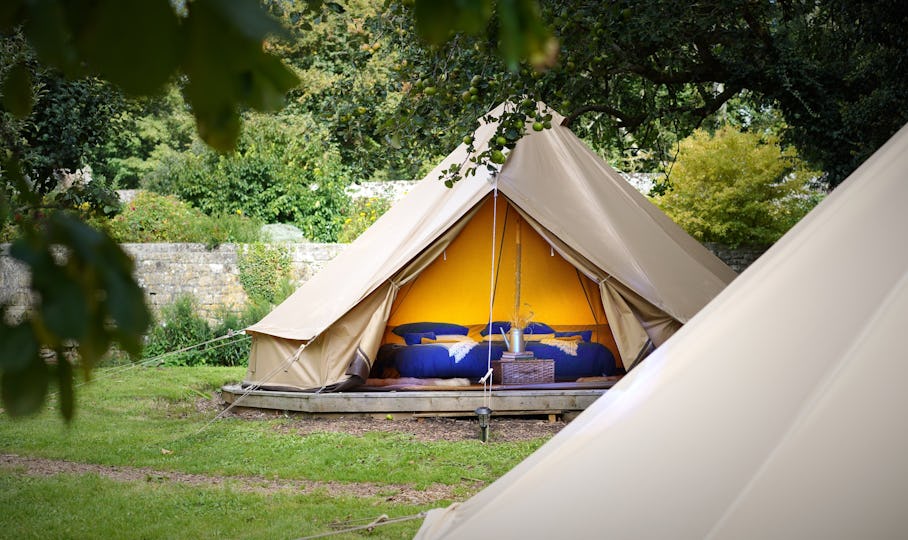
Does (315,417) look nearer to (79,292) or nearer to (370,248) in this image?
(370,248)

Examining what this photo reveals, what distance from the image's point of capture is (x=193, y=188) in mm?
13102

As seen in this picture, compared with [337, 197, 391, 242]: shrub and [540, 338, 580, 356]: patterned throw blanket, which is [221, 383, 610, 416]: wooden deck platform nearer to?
[540, 338, 580, 356]: patterned throw blanket

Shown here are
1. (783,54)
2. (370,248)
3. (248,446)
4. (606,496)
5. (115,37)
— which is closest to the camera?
(115,37)

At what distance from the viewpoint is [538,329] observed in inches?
320

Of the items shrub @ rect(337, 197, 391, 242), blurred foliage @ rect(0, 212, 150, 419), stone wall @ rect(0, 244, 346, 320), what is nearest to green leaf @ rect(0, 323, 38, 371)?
blurred foliage @ rect(0, 212, 150, 419)

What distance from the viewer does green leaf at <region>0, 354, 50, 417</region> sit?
2.44ft

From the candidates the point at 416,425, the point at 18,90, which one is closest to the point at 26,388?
the point at 18,90

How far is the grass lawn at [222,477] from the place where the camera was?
13.3 ft

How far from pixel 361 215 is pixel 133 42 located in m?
11.9

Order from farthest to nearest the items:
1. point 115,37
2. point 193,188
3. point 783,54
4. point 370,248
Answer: point 193,188 → point 783,54 → point 370,248 → point 115,37

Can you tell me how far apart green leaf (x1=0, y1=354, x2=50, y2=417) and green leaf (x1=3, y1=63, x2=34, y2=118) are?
0.33 metres

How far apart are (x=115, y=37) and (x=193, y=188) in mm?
12905

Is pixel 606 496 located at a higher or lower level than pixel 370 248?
lower

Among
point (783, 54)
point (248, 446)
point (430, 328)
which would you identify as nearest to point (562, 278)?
point (430, 328)
